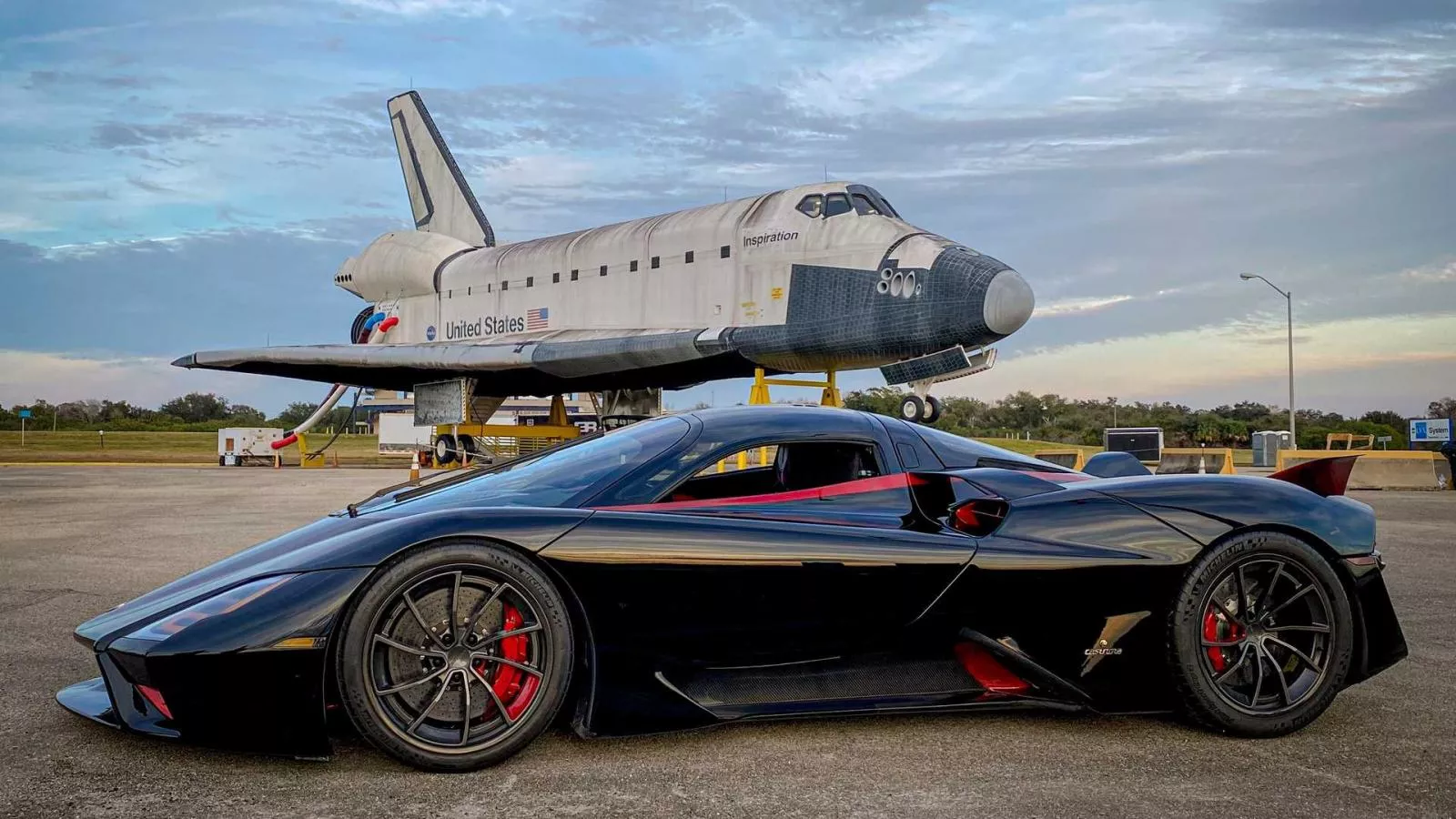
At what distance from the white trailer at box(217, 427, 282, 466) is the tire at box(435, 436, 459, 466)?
42.5 feet

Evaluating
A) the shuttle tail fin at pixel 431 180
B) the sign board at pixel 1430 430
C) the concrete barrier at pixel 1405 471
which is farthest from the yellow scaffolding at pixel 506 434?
the sign board at pixel 1430 430

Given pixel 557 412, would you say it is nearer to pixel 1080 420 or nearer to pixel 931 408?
pixel 931 408

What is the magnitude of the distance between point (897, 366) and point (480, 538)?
49.4ft

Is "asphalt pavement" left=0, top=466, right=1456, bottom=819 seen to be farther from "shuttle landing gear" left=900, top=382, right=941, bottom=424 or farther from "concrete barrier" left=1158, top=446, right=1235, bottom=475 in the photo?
"concrete barrier" left=1158, top=446, right=1235, bottom=475

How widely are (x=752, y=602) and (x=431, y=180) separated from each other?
31009 mm

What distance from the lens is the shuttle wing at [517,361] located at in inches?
800

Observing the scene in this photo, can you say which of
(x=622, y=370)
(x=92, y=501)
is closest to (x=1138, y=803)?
(x=92, y=501)

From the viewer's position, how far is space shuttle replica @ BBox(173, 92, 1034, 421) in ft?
56.1

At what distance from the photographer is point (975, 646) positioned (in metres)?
3.59

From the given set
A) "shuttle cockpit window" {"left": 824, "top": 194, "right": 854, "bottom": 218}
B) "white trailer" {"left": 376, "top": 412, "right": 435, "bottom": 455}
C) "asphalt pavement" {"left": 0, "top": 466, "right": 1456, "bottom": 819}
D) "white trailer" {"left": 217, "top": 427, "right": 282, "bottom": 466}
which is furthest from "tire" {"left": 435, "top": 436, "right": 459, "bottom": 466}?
"white trailer" {"left": 376, "top": 412, "right": 435, "bottom": 455}

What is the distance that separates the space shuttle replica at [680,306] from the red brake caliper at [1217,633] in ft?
41.9

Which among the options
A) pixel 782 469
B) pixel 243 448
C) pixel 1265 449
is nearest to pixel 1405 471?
pixel 1265 449

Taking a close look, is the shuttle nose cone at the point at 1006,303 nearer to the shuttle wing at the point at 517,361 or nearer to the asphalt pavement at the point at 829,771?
the shuttle wing at the point at 517,361

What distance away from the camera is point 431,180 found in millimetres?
32156
